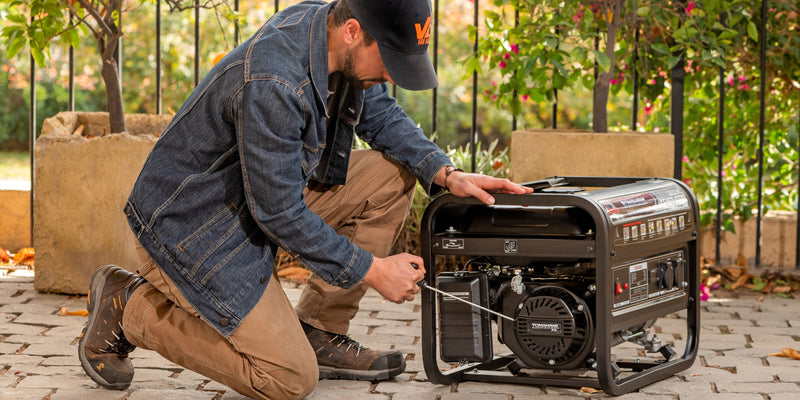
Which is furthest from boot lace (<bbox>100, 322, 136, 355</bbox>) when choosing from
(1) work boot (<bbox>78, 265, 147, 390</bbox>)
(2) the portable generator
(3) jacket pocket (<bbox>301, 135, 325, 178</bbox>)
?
(2) the portable generator

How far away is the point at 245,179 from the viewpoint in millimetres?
2676

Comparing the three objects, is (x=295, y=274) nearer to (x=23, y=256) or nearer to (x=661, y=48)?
(x=23, y=256)

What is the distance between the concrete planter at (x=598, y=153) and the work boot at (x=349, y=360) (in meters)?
1.49

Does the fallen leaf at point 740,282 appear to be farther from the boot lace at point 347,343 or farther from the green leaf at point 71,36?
the green leaf at point 71,36

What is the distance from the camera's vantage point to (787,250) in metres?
5.15

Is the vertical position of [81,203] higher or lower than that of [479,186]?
→ lower

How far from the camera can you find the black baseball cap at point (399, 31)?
2.66 m

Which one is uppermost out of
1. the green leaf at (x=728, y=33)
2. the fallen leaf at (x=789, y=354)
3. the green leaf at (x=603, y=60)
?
the green leaf at (x=728, y=33)

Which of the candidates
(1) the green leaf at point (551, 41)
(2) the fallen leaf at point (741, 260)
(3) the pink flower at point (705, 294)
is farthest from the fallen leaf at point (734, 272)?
(1) the green leaf at point (551, 41)

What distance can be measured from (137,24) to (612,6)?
21.8 ft

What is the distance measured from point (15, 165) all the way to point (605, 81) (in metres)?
6.74

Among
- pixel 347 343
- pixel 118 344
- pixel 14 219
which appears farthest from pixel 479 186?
pixel 14 219

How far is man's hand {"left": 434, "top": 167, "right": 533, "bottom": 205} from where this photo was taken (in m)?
2.94

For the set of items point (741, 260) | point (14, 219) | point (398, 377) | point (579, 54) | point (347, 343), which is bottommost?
point (398, 377)
